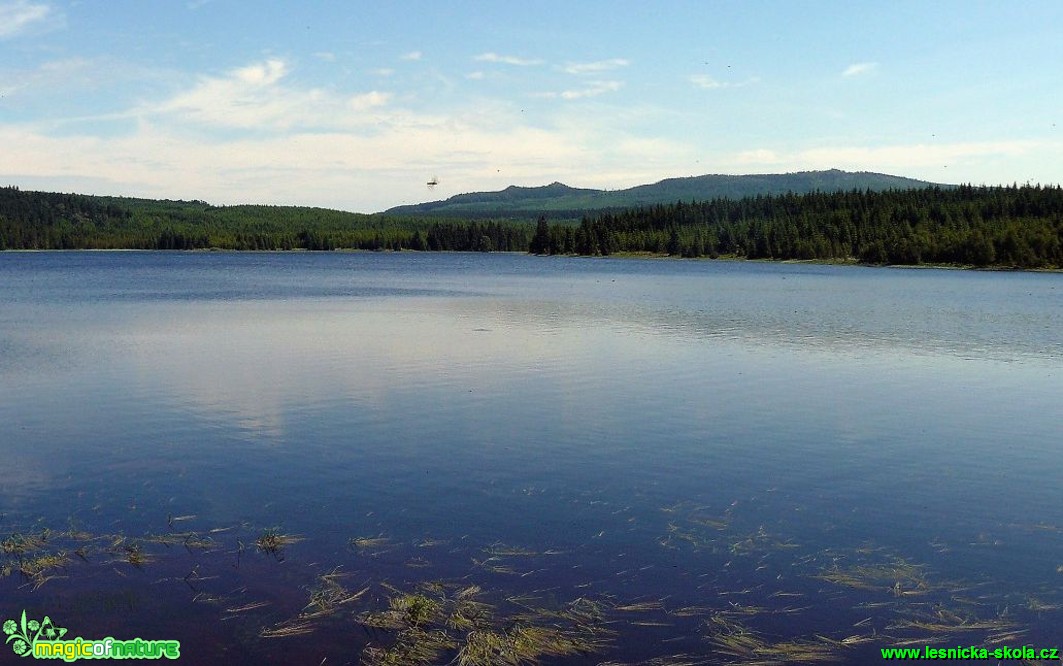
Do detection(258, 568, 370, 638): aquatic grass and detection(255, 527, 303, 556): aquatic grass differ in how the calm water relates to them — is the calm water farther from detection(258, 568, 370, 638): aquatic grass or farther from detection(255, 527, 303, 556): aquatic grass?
detection(255, 527, 303, 556): aquatic grass

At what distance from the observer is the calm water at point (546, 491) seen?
38.9 ft

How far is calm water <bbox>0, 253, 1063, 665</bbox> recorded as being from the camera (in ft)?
38.9

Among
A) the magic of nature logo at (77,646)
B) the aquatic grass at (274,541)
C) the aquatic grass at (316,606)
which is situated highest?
the aquatic grass at (274,541)

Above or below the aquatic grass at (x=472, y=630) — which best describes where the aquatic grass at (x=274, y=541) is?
above

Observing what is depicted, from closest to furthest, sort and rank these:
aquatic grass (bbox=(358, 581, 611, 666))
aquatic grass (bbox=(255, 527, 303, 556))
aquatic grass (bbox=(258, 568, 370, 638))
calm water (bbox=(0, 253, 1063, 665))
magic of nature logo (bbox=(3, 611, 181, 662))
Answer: aquatic grass (bbox=(358, 581, 611, 666)), magic of nature logo (bbox=(3, 611, 181, 662)), aquatic grass (bbox=(258, 568, 370, 638)), calm water (bbox=(0, 253, 1063, 665)), aquatic grass (bbox=(255, 527, 303, 556))

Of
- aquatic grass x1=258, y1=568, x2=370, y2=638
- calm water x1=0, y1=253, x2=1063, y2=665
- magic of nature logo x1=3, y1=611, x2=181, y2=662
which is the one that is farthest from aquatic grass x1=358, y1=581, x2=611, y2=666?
magic of nature logo x1=3, y1=611, x2=181, y2=662

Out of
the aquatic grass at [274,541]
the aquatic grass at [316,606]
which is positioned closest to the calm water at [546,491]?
the aquatic grass at [316,606]

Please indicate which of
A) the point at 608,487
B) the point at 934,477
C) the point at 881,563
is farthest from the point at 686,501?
the point at 934,477

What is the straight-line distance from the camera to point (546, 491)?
57.6 feet

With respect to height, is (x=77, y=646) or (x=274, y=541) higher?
(x=274, y=541)

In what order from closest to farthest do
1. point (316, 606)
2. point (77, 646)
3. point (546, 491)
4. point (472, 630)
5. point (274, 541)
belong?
point (77, 646)
point (472, 630)
point (316, 606)
point (274, 541)
point (546, 491)

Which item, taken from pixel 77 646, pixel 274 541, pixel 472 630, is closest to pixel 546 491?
pixel 274 541

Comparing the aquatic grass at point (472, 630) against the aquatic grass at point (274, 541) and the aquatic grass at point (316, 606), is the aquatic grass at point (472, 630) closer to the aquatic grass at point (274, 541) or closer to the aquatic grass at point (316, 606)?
the aquatic grass at point (316, 606)

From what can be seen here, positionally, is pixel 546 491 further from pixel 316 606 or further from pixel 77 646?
pixel 77 646
